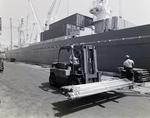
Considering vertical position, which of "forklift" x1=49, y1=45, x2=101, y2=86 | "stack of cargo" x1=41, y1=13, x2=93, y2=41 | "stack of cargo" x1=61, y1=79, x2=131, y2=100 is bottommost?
"stack of cargo" x1=61, y1=79, x2=131, y2=100

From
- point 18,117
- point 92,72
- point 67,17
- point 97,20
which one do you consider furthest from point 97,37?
point 67,17

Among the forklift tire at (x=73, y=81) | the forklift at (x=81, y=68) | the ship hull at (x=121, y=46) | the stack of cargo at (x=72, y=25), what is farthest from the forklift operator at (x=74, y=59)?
the stack of cargo at (x=72, y=25)

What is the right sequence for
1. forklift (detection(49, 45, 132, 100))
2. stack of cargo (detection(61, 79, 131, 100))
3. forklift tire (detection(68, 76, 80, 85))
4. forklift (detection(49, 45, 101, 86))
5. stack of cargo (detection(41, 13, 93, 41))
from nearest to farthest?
1. stack of cargo (detection(61, 79, 131, 100))
2. forklift (detection(49, 45, 132, 100))
3. forklift tire (detection(68, 76, 80, 85))
4. forklift (detection(49, 45, 101, 86))
5. stack of cargo (detection(41, 13, 93, 41))

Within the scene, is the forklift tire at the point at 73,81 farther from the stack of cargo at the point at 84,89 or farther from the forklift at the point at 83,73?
the stack of cargo at the point at 84,89

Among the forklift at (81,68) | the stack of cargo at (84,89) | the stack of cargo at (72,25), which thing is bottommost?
the stack of cargo at (84,89)

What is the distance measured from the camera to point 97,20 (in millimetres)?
31172

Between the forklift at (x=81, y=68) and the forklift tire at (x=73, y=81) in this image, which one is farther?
the forklift at (x=81, y=68)

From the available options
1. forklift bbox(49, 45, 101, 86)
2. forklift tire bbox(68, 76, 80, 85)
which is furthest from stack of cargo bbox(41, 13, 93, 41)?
forklift tire bbox(68, 76, 80, 85)

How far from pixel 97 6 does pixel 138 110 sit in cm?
3110

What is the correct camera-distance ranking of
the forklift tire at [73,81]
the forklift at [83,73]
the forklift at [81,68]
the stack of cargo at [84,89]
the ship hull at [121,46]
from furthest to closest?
the ship hull at [121,46] < the forklift at [81,68] < the forklift tire at [73,81] < the forklift at [83,73] < the stack of cargo at [84,89]

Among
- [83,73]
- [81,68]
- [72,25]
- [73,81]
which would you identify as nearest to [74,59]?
[81,68]

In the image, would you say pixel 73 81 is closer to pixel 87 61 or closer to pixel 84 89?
pixel 87 61

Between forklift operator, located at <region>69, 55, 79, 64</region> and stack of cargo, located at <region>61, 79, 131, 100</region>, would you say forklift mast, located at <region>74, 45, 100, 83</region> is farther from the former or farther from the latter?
stack of cargo, located at <region>61, 79, 131, 100</region>

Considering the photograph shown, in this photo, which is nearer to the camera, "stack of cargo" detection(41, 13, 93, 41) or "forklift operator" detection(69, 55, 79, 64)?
"forklift operator" detection(69, 55, 79, 64)
